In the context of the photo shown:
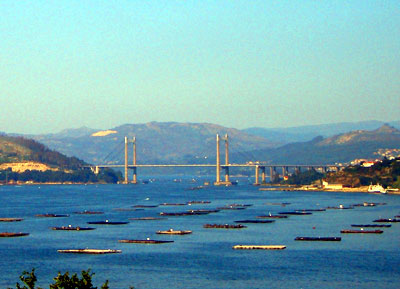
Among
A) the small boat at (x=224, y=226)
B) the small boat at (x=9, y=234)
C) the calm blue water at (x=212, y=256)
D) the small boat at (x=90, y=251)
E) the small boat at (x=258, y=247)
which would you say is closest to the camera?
the calm blue water at (x=212, y=256)

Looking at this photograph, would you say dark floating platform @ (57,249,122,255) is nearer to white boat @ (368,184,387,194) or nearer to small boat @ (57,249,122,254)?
small boat @ (57,249,122,254)

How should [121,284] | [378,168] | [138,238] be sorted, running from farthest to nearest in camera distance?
[378,168] → [138,238] → [121,284]

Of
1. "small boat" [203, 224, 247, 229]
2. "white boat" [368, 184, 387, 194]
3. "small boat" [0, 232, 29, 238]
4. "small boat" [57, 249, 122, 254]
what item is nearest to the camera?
"small boat" [57, 249, 122, 254]

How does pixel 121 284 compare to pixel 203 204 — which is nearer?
pixel 121 284

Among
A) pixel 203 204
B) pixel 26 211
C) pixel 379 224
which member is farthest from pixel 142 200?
Answer: pixel 379 224

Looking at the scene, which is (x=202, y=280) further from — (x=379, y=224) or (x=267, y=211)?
(x=267, y=211)

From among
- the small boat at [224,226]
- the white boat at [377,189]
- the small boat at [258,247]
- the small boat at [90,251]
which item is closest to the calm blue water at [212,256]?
the small boat at [258,247]

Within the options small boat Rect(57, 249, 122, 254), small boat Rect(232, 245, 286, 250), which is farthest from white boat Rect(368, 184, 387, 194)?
small boat Rect(57, 249, 122, 254)

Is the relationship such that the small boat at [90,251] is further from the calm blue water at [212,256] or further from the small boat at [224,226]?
the small boat at [224,226]

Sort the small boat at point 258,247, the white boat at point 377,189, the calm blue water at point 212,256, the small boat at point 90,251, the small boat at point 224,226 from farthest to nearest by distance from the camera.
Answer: the white boat at point 377,189
the small boat at point 224,226
the small boat at point 258,247
the small boat at point 90,251
the calm blue water at point 212,256

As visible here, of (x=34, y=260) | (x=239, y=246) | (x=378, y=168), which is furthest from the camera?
(x=378, y=168)
